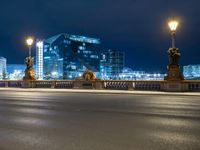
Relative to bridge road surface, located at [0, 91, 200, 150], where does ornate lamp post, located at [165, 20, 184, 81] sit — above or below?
above

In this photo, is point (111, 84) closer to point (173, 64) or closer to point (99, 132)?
point (173, 64)

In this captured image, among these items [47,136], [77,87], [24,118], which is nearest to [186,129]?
[47,136]

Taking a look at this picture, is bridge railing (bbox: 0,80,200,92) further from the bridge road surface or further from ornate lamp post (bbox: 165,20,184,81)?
the bridge road surface

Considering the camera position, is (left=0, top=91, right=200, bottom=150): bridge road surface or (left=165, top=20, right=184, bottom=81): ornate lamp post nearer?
(left=0, top=91, right=200, bottom=150): bridge road surface

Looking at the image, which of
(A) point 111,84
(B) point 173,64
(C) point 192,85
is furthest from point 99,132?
(A) point 111,84

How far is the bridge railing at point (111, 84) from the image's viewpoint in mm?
27000

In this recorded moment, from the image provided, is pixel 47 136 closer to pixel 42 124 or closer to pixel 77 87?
pixel 42 124

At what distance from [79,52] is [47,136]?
192 m

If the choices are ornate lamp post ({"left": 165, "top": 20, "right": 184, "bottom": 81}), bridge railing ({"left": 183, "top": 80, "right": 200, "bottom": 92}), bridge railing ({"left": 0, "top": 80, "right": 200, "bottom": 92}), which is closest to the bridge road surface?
ornate lamp post ({"left": 165, "top": 20, "right": 184, "bottom": 81})

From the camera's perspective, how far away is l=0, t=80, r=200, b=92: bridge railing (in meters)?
27.0

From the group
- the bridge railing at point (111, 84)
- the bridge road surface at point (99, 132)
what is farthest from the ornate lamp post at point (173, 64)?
the bridge road surface at point (99, 132)

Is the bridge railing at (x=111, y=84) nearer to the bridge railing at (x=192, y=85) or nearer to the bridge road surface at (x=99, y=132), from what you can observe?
the bridge railing at (x=192, y=85)

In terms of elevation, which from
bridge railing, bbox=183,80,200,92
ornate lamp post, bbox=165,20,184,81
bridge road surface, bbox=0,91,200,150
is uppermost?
ornate lamp post, bbox=165,20,184,81

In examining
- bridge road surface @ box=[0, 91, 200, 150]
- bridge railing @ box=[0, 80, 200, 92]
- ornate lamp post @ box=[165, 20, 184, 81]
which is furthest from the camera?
bridge railing @ box=[0, 80, 200, 92]
